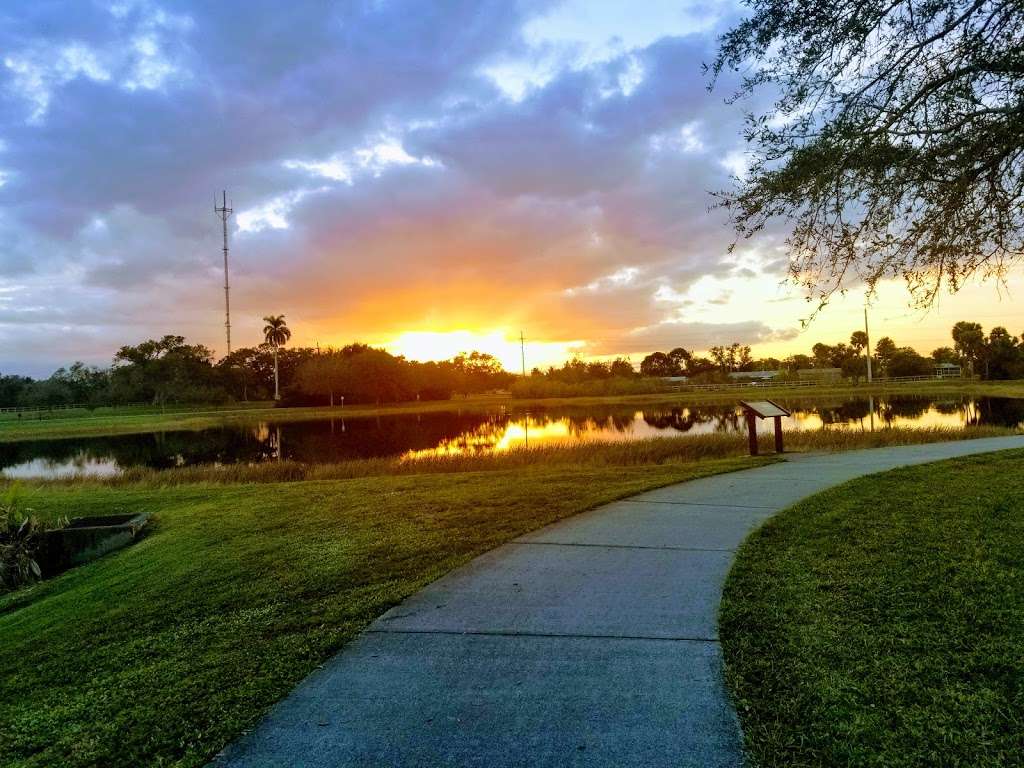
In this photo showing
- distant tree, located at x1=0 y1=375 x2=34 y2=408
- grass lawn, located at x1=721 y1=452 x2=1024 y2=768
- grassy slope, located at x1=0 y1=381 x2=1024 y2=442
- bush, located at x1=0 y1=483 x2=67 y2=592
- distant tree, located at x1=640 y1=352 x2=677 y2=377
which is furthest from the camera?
distant tree, located at x1=640 y1=352 x2=677 y2=377

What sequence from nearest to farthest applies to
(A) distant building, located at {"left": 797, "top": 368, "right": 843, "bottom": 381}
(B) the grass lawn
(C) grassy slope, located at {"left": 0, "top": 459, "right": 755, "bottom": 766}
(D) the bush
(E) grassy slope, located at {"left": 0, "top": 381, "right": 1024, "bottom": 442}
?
(B) the grass lawn < (C) grassy slope, located at {"left": 0, "top": 459, "right": 755, "bottom": 766} < (D) the bush < (E) grassy slope, located at {"left": 0, "top": 381, "right": 1024, "bottom": 442} < (A) distant building, located at {"left": 797, "top": 368, "right": 843, "bottom": 381}

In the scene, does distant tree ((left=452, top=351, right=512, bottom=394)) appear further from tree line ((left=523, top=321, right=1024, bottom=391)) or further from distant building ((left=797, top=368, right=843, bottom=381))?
distant building ((left=797, top=368, right=843, bottom=381))

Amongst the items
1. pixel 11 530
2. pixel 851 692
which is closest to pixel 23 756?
pixel 851 692

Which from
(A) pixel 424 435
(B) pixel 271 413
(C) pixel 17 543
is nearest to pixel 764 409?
(C) pixel 17 543

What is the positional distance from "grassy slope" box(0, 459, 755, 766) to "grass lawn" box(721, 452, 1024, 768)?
2.54 meters

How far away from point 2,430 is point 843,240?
66.4m

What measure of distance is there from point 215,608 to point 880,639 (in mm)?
4778

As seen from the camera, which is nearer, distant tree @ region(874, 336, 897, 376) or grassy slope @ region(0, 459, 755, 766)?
grassy slope @ region(0, 459, 755, 766)

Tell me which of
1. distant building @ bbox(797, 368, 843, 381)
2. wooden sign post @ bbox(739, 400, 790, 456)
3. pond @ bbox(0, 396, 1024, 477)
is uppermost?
distant building @ bbox(797, 368, 843, 381)

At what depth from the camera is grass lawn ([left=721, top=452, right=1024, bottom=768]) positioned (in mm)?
2904

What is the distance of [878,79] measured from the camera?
6629 mm

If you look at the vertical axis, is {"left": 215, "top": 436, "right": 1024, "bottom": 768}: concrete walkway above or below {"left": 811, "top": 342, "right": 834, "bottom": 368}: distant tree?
below

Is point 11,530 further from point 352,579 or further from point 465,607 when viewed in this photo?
point 465,607

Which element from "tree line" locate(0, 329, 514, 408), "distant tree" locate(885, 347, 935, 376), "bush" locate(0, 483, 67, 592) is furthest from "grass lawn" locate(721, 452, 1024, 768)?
"distant tree" locate(885, 347, 935, 376)
